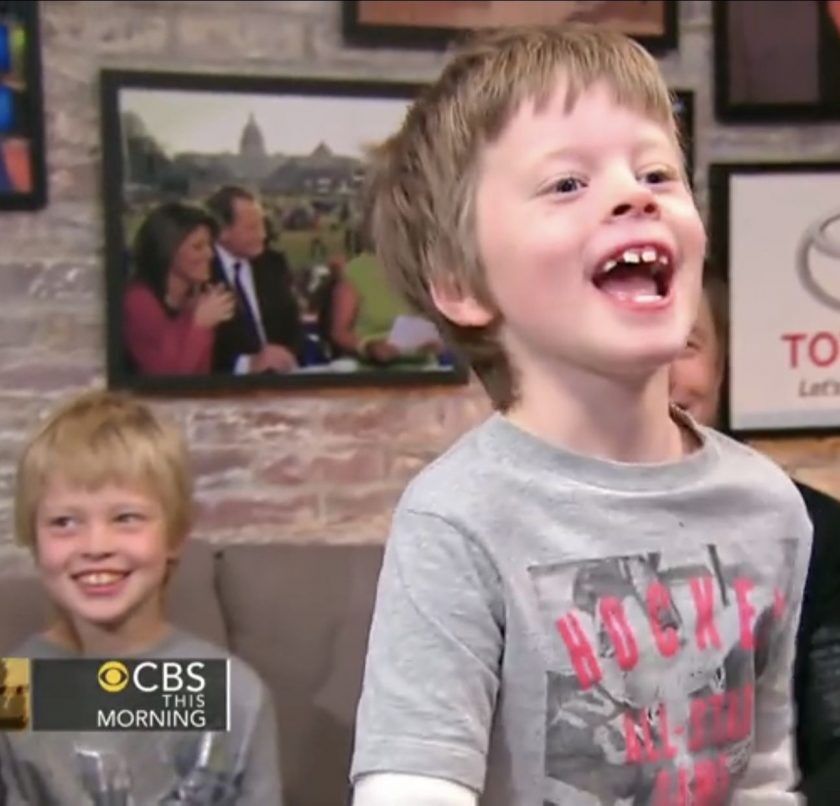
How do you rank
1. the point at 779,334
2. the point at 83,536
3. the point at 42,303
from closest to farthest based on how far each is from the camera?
the point at 83,536 < the point at 42,303 < the point at 779,334

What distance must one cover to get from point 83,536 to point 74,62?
917 millimetres

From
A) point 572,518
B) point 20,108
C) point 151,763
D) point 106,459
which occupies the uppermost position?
point 20,108

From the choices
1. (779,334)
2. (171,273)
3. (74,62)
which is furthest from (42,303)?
(779,334)

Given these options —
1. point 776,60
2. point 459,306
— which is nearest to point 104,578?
point 459,306

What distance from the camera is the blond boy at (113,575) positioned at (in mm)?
1814

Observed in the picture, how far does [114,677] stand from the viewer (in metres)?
1.75

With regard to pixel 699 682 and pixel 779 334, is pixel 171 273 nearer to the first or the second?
pixel 779 334

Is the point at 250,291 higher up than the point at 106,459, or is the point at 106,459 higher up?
the point at 250,291

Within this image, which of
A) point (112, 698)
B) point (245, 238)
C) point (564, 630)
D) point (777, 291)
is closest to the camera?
point (564, 630)

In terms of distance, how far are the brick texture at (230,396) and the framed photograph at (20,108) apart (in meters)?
0.03

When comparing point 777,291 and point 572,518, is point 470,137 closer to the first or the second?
point 572,518

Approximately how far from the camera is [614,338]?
0.80 m

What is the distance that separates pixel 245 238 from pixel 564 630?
1785 mm

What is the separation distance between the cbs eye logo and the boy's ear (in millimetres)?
1008
